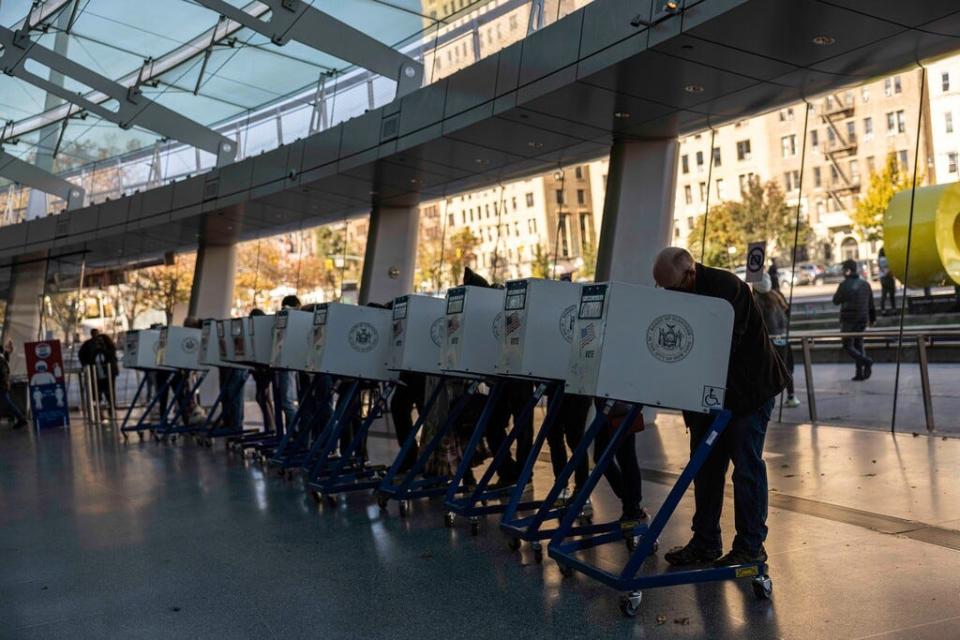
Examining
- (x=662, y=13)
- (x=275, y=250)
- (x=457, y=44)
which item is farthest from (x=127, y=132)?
(x=662, y=13)

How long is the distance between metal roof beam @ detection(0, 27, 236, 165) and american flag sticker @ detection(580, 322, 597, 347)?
15723 millimetres

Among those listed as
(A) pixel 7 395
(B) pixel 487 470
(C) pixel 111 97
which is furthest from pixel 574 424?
(C) pixel 111 97

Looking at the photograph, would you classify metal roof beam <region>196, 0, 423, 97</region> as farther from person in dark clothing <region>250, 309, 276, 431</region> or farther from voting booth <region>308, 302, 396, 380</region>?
voting booth <region>308, 302, 396, 380</region>

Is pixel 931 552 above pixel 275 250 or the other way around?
the other way around

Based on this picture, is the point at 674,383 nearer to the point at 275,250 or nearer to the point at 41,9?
the point at 41,9

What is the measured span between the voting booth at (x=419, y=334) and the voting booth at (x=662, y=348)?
2.72 meters

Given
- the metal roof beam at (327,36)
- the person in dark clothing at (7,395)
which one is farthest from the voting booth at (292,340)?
the person in dark clothing at (7,395)

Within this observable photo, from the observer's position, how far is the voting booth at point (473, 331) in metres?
6.38

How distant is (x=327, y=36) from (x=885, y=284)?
8.63 m

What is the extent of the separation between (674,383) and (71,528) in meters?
4.85

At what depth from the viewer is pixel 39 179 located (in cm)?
2386

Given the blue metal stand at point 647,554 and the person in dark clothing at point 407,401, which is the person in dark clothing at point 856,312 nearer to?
the person in dark clothing at point 407,401

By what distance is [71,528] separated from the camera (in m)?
7.09

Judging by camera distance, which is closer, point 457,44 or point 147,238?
point 457,44
